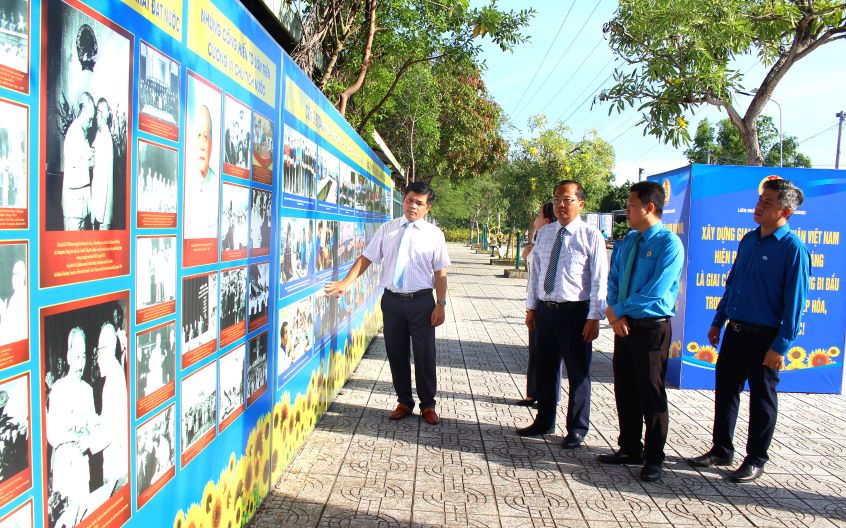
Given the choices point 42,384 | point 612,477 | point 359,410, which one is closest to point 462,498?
point 612,477

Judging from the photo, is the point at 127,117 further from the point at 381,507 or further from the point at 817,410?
the point at 817,410

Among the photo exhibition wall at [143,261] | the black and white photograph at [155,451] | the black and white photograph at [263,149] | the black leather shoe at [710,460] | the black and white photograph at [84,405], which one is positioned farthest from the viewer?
the black leather shoe at [710,460]

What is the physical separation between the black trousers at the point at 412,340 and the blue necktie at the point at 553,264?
0.97 metres

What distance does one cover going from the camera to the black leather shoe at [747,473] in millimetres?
4484

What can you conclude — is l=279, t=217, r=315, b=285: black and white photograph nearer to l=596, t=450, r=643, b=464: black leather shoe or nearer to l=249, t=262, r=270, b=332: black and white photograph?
l=249, t=262, r=270, b=332: black and white photograph

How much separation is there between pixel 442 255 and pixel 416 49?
5.38 metres

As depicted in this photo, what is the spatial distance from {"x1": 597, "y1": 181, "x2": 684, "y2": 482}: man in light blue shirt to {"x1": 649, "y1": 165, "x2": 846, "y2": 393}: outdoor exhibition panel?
2.73m

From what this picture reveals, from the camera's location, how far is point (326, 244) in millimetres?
5520

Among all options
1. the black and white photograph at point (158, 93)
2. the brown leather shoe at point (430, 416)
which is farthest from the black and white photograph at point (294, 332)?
the black and white photograph at point (158, 93)

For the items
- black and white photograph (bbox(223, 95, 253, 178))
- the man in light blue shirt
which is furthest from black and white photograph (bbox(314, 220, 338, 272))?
the man in light blue shirt

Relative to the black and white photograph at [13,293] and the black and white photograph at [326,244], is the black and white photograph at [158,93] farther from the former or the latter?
the black and white photograph at [326,244]

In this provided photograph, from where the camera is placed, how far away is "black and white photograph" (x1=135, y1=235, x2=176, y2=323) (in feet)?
7.07

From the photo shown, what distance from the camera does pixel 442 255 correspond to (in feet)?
18.7

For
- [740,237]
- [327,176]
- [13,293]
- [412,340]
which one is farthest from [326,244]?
[740,237]
